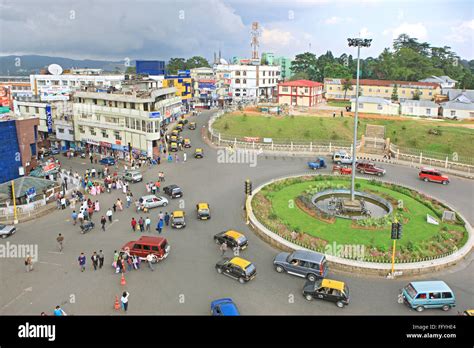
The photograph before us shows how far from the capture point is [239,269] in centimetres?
2111

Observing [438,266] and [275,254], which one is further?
[275,254]

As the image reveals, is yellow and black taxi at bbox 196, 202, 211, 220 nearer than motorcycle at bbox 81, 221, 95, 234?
No

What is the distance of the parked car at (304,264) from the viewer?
69.8 feet

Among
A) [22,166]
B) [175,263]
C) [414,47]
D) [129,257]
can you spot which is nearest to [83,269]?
[129,257]

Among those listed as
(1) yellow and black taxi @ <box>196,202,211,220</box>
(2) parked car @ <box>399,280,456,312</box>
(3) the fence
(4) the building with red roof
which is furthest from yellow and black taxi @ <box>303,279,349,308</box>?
(4) the building with red roof

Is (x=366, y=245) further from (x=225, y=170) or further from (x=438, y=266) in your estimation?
(x=225, y=170)

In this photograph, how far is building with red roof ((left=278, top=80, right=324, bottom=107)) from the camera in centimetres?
8225

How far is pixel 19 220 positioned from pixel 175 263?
49.0 feet

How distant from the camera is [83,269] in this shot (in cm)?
2266

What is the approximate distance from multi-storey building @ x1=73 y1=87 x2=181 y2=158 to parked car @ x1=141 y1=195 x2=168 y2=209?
1741 cm

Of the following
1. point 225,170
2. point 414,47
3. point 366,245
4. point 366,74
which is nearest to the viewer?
point 366,245

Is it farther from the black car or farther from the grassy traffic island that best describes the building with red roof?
the black car

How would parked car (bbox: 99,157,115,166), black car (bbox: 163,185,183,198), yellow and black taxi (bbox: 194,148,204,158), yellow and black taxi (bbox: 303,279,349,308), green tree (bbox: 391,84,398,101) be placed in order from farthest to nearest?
green tree (bbox: 391,84,398,101) < yellow and black taxi (bbox: 194,148,204,158) < parked car (bbox: 99,157,115,166) < black car (bbox: 163,185,183,198) < yellow and black taxi (bbox: 303,279,349,308)

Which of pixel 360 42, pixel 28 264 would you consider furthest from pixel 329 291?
pixel 360 42
